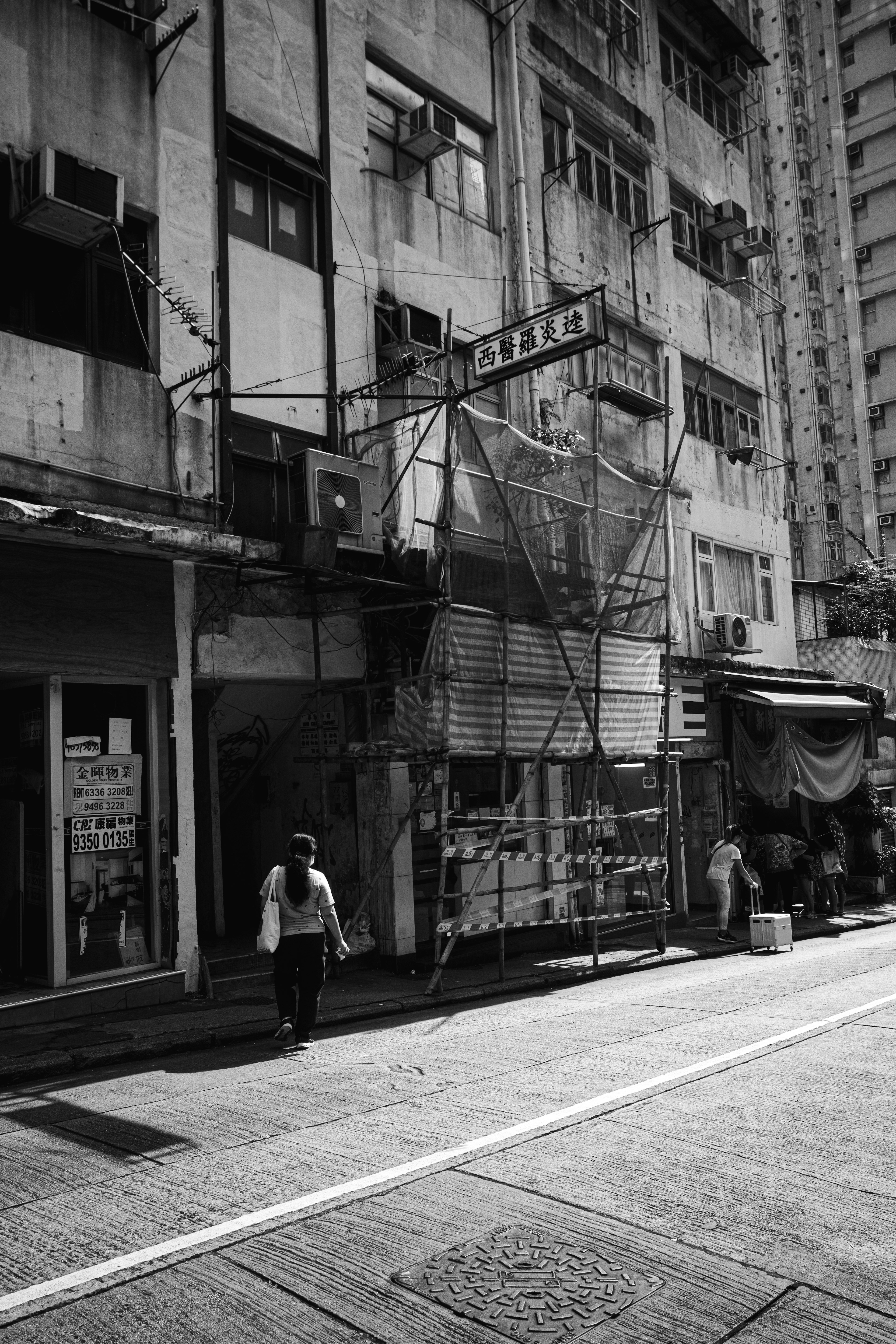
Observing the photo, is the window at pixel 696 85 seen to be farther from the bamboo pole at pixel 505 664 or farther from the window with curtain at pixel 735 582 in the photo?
the bamboo pole at pixel 505 664

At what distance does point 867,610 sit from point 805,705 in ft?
22.7

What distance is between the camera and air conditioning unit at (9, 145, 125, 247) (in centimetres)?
955

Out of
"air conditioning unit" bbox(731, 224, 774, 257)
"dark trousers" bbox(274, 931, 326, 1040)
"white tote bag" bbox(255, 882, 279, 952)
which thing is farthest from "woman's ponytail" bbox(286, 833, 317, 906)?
"air conditioning unit" bbox(731, 224, 774, 257)

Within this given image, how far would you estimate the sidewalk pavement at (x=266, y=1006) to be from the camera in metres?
8.27

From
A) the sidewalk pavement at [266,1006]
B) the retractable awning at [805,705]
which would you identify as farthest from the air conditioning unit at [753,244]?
the sidewalk pavement at [266,1006]

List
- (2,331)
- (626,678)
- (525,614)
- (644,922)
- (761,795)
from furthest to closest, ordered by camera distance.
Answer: (761,795), (644,922), (626,678), (525,614), (2,331)

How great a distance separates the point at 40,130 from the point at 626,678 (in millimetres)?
8997

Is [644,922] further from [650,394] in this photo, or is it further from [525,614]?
[650,394]

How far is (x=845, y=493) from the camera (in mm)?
47906

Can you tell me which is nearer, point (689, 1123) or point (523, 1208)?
point (523, 1208)

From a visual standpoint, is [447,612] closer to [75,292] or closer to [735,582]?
[75,292]

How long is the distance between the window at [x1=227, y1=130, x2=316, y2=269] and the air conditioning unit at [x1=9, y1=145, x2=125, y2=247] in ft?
6.56

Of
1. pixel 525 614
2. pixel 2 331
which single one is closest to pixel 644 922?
pixel 525 614

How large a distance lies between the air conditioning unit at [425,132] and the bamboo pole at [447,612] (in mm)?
4200
